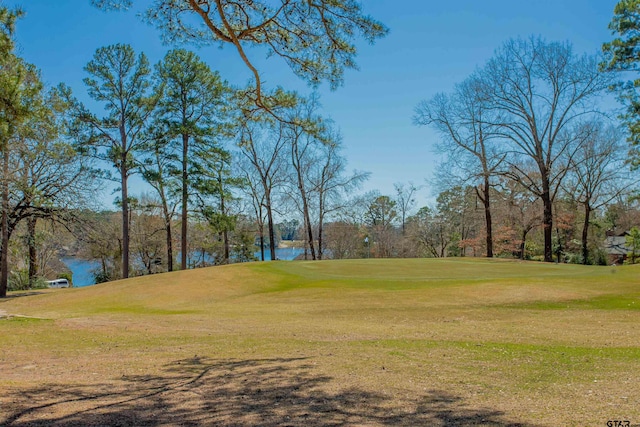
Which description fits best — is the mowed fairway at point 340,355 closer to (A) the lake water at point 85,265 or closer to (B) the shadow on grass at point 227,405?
(B) the shadow on grass at point 227,405

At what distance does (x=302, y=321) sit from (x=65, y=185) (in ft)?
46.9

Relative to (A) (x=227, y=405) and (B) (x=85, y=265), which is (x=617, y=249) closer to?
(A) (x=227, y=405)

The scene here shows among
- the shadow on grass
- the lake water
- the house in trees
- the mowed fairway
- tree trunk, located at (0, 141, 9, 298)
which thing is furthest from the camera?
the house in trees

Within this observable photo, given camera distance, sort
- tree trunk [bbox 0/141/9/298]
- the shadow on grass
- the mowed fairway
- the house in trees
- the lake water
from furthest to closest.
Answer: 1. the house in trees
2. the lake water
3. tree trunk [bbox 0/141/9/298]
4. the mowed fairway
5. the shadow on grass

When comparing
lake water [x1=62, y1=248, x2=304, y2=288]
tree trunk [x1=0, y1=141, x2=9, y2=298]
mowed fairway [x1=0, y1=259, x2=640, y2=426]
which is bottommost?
lake water [x1=62, y1=248, x2=304, y2=288]

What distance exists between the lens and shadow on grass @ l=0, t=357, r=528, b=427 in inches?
144

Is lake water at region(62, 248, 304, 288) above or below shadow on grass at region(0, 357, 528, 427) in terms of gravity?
below

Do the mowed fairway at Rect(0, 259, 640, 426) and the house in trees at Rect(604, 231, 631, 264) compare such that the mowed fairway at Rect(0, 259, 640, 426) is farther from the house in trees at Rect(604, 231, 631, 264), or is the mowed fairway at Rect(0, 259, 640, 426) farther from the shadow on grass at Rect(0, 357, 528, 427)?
the house in trees at Rect(604, 231, 631, 264)

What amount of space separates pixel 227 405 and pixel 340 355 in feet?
8.67

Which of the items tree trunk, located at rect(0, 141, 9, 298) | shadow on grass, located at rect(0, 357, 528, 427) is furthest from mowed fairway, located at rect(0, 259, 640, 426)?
tree trunk, located at rect(0, 141, 9, 298)

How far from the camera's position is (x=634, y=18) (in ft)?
47.6

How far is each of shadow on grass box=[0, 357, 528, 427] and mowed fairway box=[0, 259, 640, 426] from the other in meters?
0.02

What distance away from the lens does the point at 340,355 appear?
6523 mm

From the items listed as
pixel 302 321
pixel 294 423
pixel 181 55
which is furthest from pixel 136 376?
→ pixel 181 55
